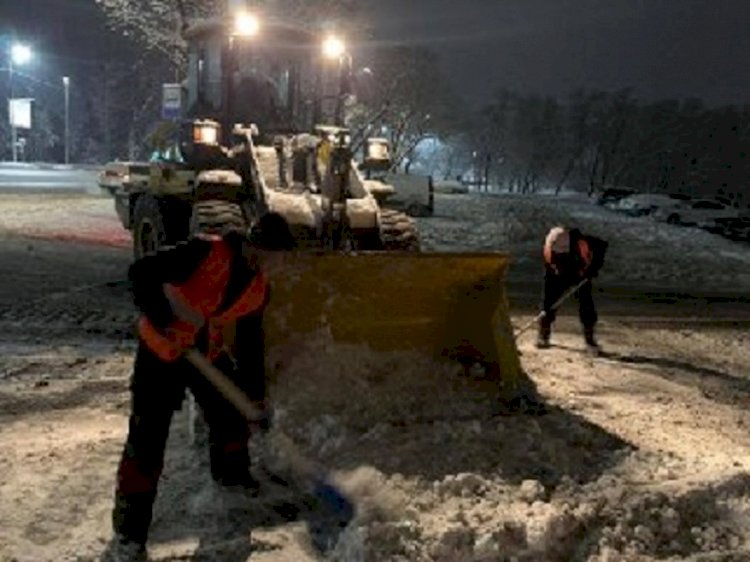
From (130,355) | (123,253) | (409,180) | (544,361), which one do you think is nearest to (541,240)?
(409,180)

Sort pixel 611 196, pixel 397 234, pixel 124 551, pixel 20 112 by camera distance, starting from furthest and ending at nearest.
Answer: pixel 20 112 → pixel 611 196 → pixel 397 234 → pixel 124 551

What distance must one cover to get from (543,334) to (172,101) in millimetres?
5326

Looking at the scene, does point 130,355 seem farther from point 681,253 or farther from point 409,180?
point 409,180

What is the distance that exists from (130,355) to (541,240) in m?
16.1

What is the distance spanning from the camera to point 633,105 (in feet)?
244

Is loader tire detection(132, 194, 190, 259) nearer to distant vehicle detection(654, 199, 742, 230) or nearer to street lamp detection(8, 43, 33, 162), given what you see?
distant vehicle detection(654, 199, 742, 230)

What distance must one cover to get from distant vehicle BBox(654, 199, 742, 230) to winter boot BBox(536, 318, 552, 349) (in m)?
24.4

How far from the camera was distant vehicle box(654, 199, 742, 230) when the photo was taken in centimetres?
3195

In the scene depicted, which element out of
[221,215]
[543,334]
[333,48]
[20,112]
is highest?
[333,48]

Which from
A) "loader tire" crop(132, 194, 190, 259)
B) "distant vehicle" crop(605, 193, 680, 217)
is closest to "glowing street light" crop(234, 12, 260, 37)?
"loader tire" crop(132, 194, 190, 259)

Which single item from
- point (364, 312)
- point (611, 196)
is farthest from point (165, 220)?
point (611, 196)

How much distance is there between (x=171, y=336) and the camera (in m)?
4.04

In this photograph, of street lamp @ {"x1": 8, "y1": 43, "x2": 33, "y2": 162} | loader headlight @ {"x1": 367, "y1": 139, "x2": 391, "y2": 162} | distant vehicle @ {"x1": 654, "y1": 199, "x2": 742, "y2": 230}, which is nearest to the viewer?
loader headlight @ {"x1": 367, "y1": 139, "x2": 391, "y2": 162}

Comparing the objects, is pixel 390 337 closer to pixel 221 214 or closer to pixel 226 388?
pixel 226 388
